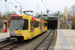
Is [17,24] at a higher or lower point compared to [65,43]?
higher

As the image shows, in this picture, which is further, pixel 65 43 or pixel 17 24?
pixel 17 24

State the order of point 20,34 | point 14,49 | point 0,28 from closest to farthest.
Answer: point 14,49 < point 20,34 < point 0,28

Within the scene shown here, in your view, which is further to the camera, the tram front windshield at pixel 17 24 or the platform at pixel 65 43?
the tram front windshield at pixel 17 24

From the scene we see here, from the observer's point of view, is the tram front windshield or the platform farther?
the tram front windshield

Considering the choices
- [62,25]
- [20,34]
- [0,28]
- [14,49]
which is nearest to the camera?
[14,49]

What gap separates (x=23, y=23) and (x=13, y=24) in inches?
45.5

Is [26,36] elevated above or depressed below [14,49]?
above

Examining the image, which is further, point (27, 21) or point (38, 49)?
point (27, 21)

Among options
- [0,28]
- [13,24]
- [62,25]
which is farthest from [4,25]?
[62,25]

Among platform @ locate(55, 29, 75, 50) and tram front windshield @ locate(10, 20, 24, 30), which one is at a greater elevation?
tram front windshield @ locate(10, 20, 24, 30)

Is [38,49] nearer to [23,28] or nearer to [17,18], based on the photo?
[23,28]

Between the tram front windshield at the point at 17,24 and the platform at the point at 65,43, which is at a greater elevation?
the tram front windshield at the point at 17,24

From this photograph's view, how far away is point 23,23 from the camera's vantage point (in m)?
11.1

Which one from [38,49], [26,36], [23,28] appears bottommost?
[38,49]
